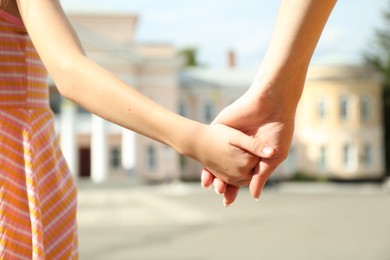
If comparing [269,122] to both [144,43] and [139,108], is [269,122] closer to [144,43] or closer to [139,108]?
[139,108]

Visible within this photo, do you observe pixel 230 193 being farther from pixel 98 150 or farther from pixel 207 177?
pixel 98 150

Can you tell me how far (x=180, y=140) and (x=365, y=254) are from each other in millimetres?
9730

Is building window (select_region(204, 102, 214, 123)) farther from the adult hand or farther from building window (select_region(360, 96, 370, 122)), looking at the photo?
the adult hand

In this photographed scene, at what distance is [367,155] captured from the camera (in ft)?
149

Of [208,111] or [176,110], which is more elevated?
[176,110]

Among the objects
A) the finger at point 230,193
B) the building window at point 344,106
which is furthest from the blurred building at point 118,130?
the finger at point 230,193

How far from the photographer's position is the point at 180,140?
1319mm

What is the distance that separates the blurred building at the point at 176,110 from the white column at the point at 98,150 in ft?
0.19

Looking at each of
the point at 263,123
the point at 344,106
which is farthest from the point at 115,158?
the point at 263,123

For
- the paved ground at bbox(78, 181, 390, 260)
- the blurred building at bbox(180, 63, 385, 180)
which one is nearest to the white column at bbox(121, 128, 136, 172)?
the blurred building at bbox(180, 63, 385, 180)

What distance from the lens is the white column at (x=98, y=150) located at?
137ft

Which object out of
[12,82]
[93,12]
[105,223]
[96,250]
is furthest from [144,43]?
[12,82]

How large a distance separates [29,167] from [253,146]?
443 millimetres

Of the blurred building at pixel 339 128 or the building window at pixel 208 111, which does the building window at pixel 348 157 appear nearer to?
the blurred building at pixel 339 128
